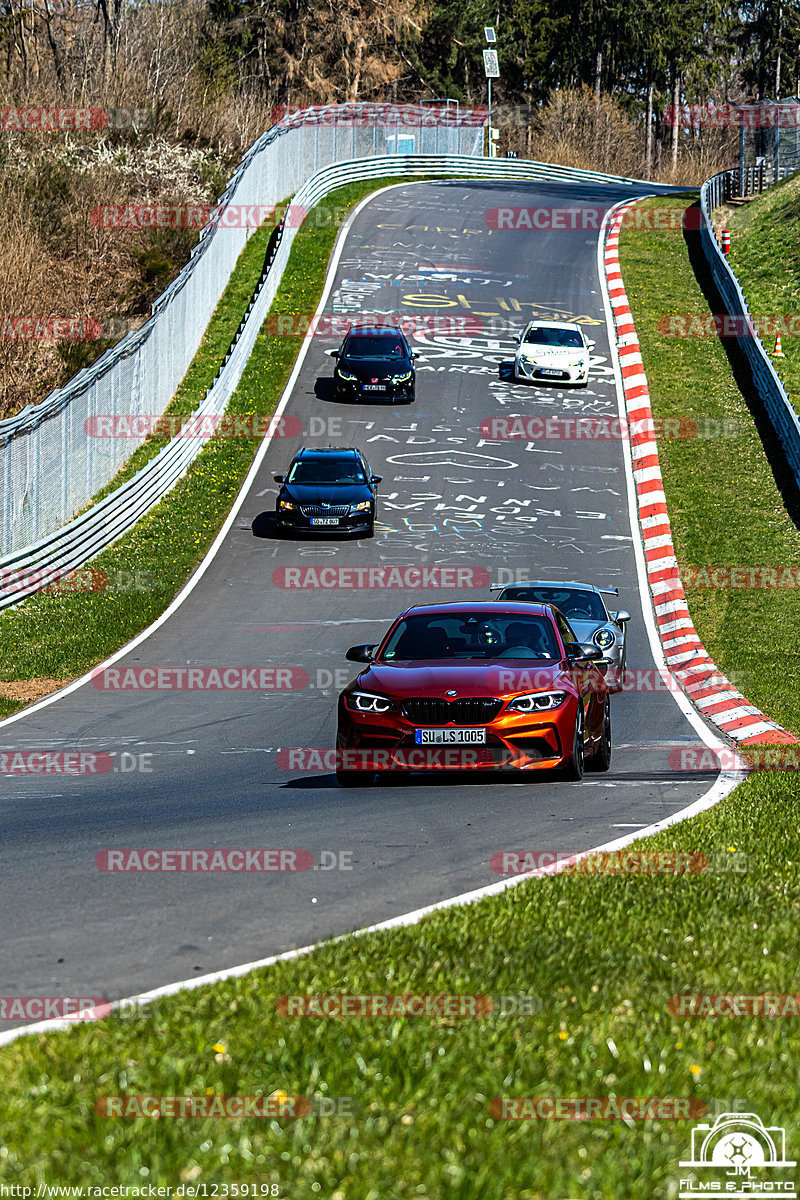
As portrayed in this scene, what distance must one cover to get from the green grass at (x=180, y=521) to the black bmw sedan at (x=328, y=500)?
1.87 metres

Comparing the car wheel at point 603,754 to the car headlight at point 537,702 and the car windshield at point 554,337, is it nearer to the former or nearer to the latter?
the car headlight at point 537,702

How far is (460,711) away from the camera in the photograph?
1145 cm

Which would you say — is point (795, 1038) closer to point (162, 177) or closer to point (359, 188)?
point (162, 177)

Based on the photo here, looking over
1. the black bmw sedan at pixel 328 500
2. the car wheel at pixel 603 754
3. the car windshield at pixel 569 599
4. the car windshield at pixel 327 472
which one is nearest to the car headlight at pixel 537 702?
the car wheel at pixel 603 754

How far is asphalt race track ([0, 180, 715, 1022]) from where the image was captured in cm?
727

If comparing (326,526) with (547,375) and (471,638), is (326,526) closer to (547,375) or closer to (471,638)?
(547,375)

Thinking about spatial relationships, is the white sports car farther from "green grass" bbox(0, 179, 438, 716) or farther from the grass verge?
"green grass" bbox(0, 179, 438, 716)

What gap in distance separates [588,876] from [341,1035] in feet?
10.2

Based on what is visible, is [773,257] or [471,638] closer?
[471,638]

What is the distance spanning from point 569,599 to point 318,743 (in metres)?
6.32

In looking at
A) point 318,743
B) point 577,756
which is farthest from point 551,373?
point 577,756

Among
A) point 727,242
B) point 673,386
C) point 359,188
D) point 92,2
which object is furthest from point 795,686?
point 92,2

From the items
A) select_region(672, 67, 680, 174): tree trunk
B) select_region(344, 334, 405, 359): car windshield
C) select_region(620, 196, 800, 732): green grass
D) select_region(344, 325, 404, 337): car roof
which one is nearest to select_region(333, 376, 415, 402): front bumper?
select_region(344, 334, 405, 359): car windshield

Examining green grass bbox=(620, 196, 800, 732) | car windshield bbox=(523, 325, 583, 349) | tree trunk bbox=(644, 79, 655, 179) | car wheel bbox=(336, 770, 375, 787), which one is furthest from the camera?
tree trunk bbox=(644, 79, 655, 179)
